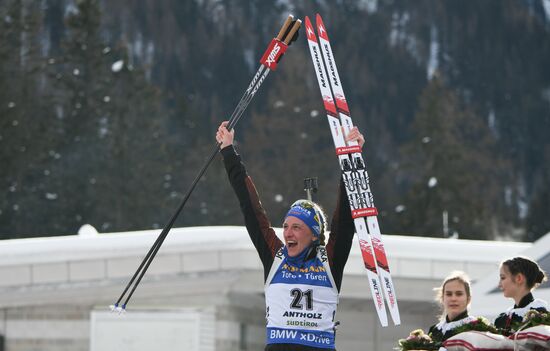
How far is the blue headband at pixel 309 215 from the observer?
17.7 ft

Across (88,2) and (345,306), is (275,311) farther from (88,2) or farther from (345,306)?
(88,2)

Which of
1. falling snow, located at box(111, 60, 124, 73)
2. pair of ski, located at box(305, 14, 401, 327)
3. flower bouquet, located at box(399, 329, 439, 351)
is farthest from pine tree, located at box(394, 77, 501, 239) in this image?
flower bouquet, located at box(399, 329, 439, 351)

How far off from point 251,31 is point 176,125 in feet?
140

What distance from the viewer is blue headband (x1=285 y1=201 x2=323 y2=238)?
212 inches

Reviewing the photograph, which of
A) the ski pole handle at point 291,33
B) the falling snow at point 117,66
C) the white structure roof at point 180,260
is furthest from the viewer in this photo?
the falling snow at point 117,66

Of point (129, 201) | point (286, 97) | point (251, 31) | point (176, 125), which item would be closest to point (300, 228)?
point (129, 201)

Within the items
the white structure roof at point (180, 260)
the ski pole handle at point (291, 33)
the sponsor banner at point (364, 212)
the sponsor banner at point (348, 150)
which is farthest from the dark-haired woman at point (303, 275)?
the white structure roof at point (180, 260)

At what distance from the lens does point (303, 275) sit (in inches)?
212

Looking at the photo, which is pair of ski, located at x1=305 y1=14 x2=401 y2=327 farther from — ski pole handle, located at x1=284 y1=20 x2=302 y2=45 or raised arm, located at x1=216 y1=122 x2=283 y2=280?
raised arm, located at x1=216 y1=122 x2=283 y2=280

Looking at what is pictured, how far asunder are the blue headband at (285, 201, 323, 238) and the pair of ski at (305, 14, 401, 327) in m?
0.26

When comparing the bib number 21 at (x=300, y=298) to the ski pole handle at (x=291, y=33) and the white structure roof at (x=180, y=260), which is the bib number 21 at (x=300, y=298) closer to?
the ski pole handle at (x=291, y=33)

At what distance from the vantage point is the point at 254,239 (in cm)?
560

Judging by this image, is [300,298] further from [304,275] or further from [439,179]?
[439,179]

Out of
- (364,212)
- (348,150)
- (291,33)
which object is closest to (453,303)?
(364,212)
